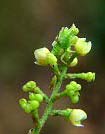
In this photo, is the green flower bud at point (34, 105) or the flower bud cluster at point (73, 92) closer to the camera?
the green flower bud at point (34, 105)

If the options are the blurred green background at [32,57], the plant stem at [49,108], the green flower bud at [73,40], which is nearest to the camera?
the plant stem at [49,108]

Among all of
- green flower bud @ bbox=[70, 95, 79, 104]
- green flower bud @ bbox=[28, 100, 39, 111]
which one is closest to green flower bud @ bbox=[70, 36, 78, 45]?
green flower bud @ bbox=[70, 95, 79, 104]

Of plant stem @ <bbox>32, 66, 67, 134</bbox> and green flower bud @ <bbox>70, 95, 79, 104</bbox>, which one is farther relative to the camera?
green flower bud @ <bbox>70, 95, 79, 104</bbox>

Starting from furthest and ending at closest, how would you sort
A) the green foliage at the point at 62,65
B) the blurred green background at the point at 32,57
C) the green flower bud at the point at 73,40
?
the blurred green background at the point at 32,57
the green flower bud at the point at 73,40
the green foliage at the point at 62,65

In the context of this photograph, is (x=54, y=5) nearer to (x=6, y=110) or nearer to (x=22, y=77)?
(x=22, y=77)

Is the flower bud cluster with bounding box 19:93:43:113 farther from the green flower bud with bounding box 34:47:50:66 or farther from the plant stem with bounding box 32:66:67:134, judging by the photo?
the green flower bud with bounding box 34:47:50:66

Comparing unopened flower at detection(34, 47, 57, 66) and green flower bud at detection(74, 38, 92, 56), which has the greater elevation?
green flower bud at detection(74, 38, 92, 56)

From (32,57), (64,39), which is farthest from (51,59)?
(32,57)

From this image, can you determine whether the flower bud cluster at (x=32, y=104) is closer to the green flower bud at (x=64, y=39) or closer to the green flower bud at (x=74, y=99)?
the green flower bud at (x=74, y=99)

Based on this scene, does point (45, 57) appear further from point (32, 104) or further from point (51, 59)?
point (32, 104)

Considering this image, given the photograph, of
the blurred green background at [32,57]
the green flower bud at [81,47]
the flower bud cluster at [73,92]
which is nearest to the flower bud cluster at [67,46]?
the green flower bud at [81,47]

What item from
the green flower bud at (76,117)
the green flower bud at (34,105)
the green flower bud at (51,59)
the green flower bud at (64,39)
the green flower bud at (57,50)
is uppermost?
the green flower bud at (64,39)
